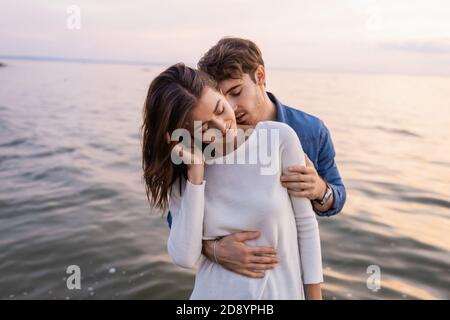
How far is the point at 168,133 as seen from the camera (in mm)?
2143

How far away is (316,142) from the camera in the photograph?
8.55ft

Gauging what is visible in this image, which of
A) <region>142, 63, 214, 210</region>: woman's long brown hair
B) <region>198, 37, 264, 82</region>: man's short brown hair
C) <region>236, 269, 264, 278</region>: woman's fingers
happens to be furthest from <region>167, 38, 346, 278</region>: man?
<region>236, 269, 264, 278</region>: woman's fingers

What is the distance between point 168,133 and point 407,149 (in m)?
12.0

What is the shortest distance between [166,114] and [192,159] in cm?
22

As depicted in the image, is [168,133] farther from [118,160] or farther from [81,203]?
[118,160]

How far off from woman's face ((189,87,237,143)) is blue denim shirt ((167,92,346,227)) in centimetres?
56

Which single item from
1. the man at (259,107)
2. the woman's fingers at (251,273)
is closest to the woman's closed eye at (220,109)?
the man at (259,107)

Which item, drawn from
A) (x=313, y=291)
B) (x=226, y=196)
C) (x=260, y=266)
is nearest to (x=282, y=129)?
(x=226, y=196)

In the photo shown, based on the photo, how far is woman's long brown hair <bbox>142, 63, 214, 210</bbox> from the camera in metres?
2.08

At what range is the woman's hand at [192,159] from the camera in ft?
6.86
